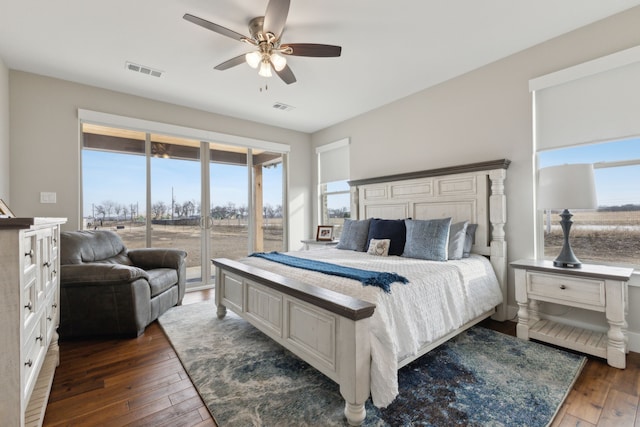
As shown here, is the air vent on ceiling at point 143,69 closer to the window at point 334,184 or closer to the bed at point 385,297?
the bed at point 385,297

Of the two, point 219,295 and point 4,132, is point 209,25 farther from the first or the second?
point 4,132

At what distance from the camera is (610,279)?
2.10m

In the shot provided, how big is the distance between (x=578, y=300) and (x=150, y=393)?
315 centimetres

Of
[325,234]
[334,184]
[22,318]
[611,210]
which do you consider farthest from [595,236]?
[22,318]

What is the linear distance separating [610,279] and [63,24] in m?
4.77

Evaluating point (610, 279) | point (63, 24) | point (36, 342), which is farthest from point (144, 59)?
point (610, 279)

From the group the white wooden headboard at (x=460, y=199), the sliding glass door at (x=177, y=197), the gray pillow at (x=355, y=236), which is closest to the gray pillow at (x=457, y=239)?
the white wooden headboard at (x=460, y=199)

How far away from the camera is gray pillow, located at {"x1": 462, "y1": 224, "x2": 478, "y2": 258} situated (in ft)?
9.81

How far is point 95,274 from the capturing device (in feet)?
8.30

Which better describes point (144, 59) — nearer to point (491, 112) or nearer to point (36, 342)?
point (36, 342)

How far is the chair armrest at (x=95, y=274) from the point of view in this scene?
2.47 meters

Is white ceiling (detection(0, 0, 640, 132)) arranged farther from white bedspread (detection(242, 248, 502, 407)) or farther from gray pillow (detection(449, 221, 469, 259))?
white bedspread (detection(242, 248, 502, 407))

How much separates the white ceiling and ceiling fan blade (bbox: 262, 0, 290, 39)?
0.25m

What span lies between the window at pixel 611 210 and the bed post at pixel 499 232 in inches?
19.2
